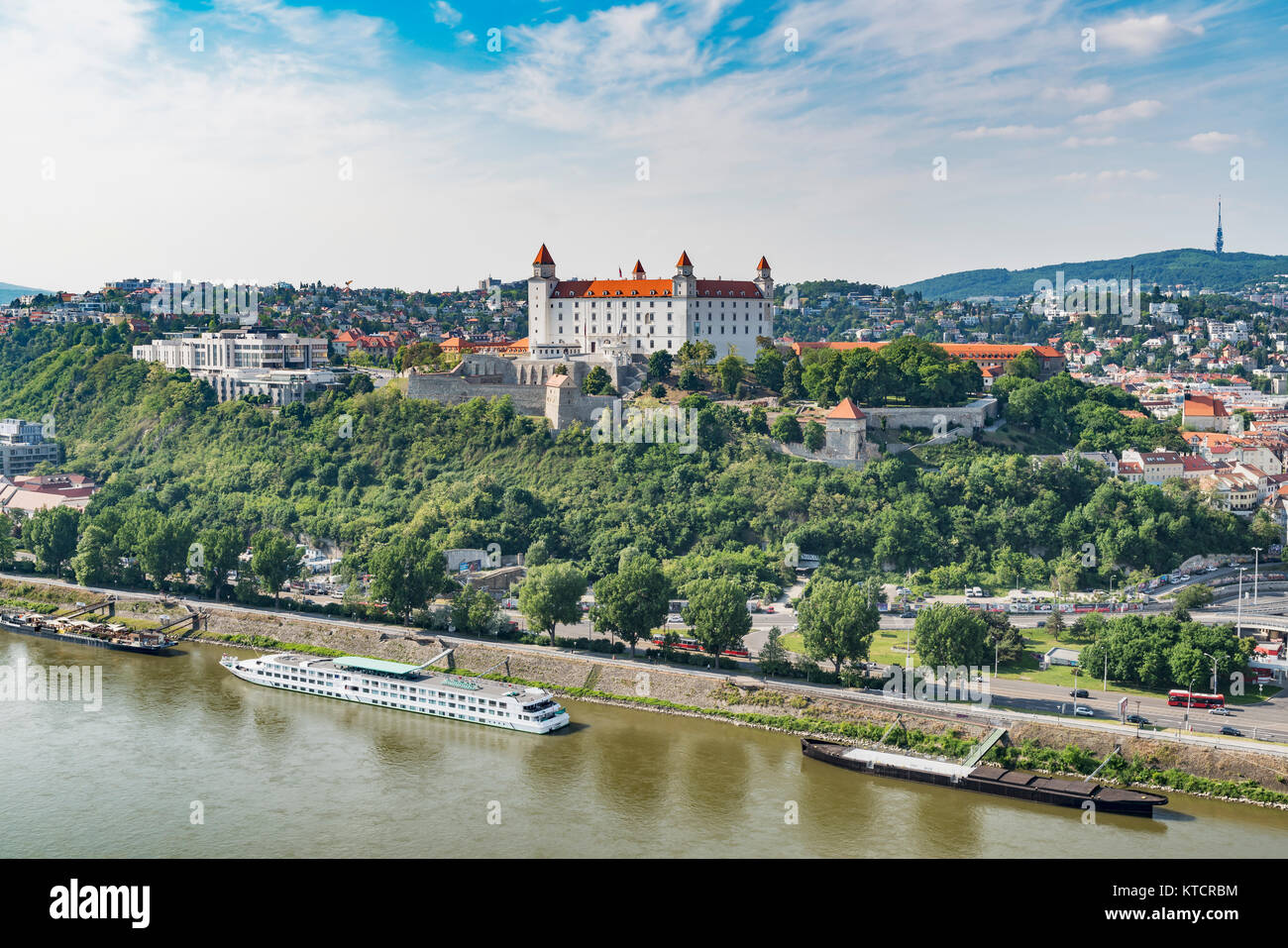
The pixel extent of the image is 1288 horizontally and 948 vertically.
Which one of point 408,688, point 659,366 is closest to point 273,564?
point 408,688

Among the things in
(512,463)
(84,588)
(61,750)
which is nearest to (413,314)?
(512,463)

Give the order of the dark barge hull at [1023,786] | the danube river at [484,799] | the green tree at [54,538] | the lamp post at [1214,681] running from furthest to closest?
the green tree at [54,538]
the lamp post at [1214,681]
the dark barge hull at [1023,786]
the danube river at [484,799]

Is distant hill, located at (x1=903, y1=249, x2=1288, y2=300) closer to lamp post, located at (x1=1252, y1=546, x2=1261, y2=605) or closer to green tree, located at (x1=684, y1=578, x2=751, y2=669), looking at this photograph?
lamp post, located at (x1=1252, y1=546, x2=1261, y2=605)

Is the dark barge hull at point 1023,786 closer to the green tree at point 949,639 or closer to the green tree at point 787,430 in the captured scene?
the green tree at point 949,639

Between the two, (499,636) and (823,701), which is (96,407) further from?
(823,701)

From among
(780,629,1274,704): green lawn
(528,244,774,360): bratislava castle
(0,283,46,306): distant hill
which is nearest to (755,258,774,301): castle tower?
(528,244,774,360): bratislava castle

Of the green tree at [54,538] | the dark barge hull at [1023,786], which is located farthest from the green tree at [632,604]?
the green tree at [54,538]
